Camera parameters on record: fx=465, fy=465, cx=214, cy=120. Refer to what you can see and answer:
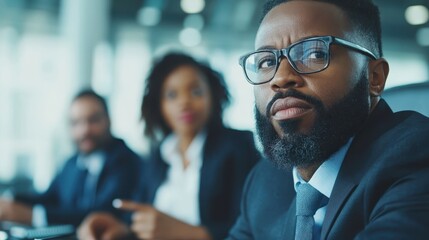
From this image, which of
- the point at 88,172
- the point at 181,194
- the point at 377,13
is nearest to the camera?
the point at 377,13

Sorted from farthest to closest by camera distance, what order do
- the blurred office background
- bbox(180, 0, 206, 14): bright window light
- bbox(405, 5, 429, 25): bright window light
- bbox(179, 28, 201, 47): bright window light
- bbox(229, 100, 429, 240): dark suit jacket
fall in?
bbox(179, 28, 201, 47): bright window light < bbox(180, 0, 206, 14): bright window light < bbox(405, 5, 429, 25): bright window light < the blurred office background < bbox(229, 100, 429, 240): dark suit jacket

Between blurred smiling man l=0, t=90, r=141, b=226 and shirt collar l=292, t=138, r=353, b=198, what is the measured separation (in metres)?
1.54

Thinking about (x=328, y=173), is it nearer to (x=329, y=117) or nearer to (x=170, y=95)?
(x=329, y=117)

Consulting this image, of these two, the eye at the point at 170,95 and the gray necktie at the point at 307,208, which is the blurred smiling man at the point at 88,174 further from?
the gray necktie at the point at 307,208

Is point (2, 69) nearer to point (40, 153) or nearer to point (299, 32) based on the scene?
point (40, 153)

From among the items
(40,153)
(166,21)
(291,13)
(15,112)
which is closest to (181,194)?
(291,13)

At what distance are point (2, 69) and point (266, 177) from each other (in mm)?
5353

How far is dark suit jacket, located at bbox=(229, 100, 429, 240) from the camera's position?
2.30 ft

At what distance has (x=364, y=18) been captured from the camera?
970 millimetres

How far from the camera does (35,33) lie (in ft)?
20.4

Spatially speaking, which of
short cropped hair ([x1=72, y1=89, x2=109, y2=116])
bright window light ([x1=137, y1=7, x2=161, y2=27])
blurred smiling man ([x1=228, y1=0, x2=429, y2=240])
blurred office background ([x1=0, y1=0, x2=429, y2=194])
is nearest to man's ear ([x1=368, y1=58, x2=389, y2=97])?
blurred smiling man ([x1=228, y1=0, x2=429, y2=240])

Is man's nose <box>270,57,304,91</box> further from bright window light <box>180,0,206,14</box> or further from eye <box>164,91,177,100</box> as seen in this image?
bright window light <box>180,0,206,14</box>

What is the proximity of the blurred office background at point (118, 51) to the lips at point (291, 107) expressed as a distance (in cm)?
337

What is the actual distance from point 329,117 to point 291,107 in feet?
0.25
